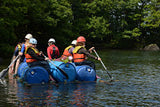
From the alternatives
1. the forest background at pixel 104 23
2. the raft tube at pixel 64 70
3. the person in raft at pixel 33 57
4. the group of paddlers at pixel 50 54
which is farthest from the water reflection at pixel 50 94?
the forest background at pixel 104 23

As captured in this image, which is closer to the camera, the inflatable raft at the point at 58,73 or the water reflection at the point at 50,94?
the water reflection at the point at 50,94

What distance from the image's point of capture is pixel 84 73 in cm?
1547

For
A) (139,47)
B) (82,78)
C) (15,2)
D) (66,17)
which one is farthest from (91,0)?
(82,78)

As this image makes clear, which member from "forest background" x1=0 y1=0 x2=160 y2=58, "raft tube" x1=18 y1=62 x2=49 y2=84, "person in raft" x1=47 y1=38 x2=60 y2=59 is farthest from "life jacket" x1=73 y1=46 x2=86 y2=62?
"forest background" x1=0 y1=0 x2=160 y2=58

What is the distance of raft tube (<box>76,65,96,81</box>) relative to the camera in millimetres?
15461

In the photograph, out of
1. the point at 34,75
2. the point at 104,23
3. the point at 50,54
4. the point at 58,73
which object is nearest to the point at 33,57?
the point at 34,75

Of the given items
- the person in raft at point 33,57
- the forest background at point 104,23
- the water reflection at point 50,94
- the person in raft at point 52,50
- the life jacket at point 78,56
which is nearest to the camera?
the water reflection at point 50,94

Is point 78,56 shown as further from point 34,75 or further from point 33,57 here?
point 34,75

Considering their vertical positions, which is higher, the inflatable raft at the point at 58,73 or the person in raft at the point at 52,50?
the person in raft at the point at 52,50

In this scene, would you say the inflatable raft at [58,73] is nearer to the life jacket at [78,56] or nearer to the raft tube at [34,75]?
the raft tube at [34,75]

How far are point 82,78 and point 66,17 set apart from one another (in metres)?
35.5

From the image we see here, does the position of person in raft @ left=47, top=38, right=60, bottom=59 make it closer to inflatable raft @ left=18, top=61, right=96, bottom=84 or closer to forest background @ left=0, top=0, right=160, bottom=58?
inflatable raft @ left=18, top=61, right=96, bottom=84

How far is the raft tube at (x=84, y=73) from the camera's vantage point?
15.5 metres

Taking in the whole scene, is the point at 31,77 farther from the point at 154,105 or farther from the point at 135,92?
the point at 154,105
